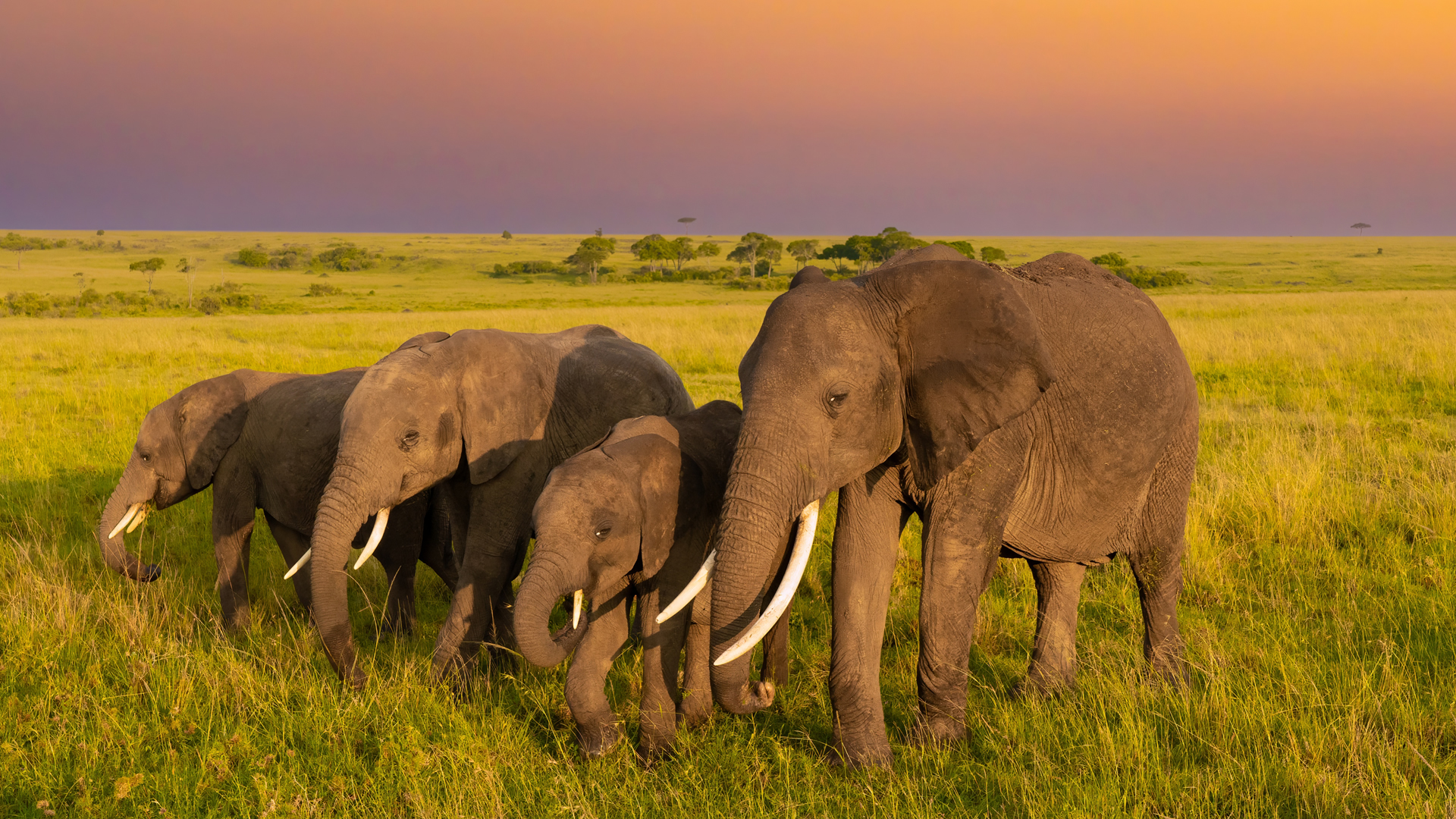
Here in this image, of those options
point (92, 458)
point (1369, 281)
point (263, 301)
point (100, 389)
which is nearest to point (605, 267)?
point (263, 301)

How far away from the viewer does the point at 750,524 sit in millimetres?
3684

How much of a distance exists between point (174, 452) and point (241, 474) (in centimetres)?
46

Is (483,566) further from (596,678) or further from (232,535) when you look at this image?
(232,535)

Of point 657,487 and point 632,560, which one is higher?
point 657,487

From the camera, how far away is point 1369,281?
58.9 meters

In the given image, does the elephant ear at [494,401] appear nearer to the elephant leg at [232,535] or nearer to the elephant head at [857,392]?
the elephant leg at [232,535]

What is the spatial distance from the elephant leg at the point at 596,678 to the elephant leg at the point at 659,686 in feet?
0.52

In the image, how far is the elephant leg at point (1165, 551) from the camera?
5426mm

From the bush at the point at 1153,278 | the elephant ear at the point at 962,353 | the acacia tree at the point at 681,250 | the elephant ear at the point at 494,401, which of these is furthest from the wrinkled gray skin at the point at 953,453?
the acacia tree at the point at 681,250

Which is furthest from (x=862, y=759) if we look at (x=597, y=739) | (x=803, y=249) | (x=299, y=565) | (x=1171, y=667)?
(x=803, y=249)

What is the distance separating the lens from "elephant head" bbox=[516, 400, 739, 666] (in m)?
4.23

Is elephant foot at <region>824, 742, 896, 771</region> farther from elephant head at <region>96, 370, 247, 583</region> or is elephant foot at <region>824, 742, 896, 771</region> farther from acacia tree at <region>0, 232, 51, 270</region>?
acacia tree at <region>0, 232, 51, 270</region>

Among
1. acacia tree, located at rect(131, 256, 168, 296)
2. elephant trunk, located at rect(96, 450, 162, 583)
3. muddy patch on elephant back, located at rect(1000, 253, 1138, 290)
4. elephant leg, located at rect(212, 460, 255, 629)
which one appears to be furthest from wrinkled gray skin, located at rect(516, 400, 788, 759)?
acacia tree, located at rect(131, 256, 168, 296)

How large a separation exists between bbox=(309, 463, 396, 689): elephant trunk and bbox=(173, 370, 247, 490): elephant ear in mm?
1831
